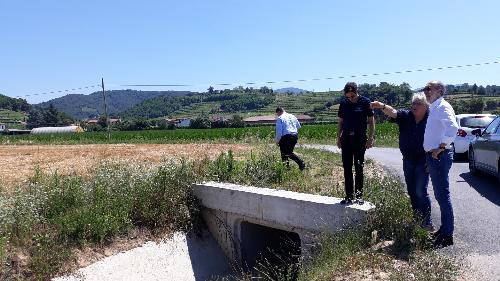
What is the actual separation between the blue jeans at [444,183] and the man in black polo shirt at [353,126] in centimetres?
123

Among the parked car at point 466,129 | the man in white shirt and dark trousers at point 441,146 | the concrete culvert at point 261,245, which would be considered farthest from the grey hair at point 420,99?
the parked car at point 466,129

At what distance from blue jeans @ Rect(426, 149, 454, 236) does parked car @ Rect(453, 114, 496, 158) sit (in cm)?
996

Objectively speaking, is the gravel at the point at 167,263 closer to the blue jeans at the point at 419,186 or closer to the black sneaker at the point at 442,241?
the blue jeans at the point at 419,186

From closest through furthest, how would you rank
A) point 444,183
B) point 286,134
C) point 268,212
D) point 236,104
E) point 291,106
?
1. point 444,183
2. point 268,212
3. point 286,134
4. point 291,106
5. point 236,104

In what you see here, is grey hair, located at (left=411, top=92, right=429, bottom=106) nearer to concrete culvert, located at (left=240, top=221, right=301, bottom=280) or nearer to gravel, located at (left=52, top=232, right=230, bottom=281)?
concrete culvert, located at (left=240, top=221, right=301, bottom=280)

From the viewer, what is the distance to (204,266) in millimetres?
10117

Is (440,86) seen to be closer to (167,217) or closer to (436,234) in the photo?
(436,234)

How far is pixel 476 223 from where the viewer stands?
718cm

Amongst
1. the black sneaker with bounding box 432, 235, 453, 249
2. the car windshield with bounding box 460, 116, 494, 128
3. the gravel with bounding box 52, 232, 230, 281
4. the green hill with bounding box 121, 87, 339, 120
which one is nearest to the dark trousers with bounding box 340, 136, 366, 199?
the black sneaker with bounding box 432, 235, 453, 249

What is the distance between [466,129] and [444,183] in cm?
1054

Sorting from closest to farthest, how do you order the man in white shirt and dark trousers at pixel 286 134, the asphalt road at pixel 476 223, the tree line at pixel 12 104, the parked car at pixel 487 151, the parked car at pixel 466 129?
1. the asphalt road at pixel 476 223
2. the parked car at pixel 487 151
3. the man in white shirt and dark trousers at pixel 286 134
4. the parked car at pixel 466 129
5. the tree line at pixel 12 104

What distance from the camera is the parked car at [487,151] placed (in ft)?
32.2

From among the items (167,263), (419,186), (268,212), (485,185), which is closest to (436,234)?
(419,186)

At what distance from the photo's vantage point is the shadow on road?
29.9ft
